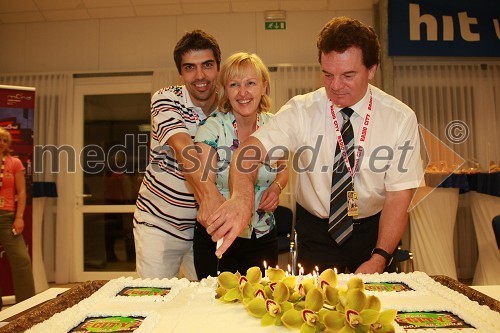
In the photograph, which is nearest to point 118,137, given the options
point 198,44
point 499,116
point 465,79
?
point 198,44

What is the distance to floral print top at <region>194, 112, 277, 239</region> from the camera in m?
2.07

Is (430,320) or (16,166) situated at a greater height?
(16,166)

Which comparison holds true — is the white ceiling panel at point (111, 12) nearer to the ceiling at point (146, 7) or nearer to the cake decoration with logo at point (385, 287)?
the ceiling at point (146, 7)

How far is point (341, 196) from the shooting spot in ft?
6.40

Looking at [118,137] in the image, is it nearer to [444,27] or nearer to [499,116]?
[444,27]

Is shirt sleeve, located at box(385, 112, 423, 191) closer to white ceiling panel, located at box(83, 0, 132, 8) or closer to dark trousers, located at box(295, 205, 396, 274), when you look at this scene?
dark trousers, located at box(295, 205, 396, 274)

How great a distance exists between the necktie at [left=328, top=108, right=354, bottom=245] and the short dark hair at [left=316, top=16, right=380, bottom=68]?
344 millimetres

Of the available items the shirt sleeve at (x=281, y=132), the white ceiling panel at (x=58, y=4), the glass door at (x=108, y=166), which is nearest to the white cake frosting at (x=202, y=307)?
the shirt sleeve at (x=281, y=132)

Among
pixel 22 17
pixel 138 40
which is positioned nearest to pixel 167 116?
pixel 138 40

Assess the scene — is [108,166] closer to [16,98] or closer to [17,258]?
[16,98]

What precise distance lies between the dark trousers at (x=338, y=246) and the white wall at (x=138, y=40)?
421 centimetres

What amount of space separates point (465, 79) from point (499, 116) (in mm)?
678

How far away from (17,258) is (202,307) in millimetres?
3563

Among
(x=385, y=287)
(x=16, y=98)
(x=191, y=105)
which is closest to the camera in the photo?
(x=385, y=287)
